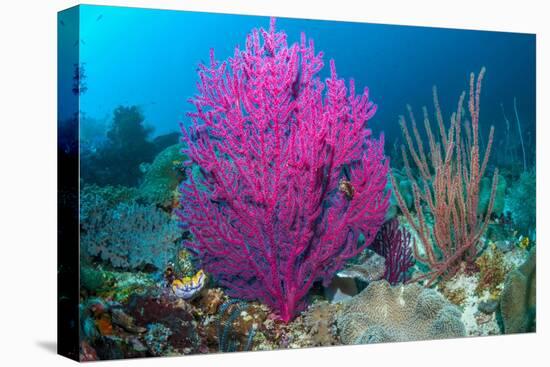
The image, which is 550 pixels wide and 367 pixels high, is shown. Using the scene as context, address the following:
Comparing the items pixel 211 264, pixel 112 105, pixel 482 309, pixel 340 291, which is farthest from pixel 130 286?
pixel 482 309

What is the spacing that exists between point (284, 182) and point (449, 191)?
1724mm

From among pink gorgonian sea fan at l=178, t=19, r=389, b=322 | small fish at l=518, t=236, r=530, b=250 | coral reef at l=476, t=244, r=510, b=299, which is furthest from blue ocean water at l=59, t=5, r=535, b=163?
coral reef at l=476, t=244, r=510, b=299

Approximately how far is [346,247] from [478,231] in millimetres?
1425

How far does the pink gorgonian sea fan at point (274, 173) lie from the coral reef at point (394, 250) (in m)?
0.34

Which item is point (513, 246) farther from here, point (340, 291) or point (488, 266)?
point (340, 291)

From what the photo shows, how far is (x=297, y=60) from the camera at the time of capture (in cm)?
711

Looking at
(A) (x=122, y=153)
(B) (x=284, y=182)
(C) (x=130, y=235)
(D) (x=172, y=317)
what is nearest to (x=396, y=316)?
(B) (x=284, y=182)

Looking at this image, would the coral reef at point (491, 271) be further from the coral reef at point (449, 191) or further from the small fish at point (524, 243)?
the small fish at point (524, 243)

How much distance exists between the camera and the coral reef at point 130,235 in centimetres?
647

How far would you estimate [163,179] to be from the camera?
6766 mm

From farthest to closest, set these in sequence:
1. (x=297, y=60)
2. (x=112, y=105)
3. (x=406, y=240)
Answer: (x=406, y=240) → (x=297, y=60) → (x=112, y=105)

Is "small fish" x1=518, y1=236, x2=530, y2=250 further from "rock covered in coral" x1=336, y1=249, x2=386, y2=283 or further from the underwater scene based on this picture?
"rock covered in coral" x1=336, y1=249, x2=386, y2=283

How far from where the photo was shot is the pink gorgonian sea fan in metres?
6.85

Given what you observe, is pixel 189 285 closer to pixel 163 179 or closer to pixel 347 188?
pixel 163 179
